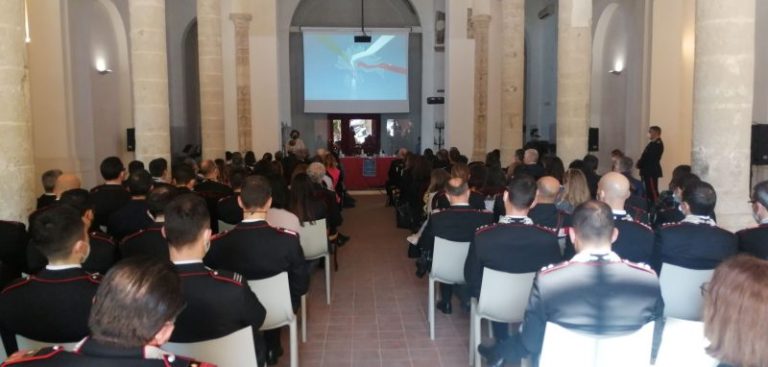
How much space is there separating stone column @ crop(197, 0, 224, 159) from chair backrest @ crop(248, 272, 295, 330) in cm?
810

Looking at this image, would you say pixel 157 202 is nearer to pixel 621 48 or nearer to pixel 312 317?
pixel 312 317

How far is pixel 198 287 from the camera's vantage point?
2.85 m

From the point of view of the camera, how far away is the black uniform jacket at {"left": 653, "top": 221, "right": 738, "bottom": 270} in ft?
12.8

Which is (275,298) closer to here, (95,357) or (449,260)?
(449,260)

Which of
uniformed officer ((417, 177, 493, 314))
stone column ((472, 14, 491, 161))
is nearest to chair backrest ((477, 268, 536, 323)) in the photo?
uniformed officer ((417, 177, 493, 314))

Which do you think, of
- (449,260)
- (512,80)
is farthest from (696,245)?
(512,80)

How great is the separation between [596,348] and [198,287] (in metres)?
1.81

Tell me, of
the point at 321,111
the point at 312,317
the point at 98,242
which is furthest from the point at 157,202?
the point at 321,111

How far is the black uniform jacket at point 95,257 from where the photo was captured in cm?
380

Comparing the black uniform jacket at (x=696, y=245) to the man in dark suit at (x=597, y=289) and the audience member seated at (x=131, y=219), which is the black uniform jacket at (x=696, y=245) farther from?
the audience member seated at (x=131, y=219)

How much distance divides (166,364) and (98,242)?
2.49 m

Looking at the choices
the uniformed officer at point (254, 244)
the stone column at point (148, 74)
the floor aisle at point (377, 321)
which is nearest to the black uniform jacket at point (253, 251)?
the uniformed officer at point (254, 244)

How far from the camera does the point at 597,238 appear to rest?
9.68ft

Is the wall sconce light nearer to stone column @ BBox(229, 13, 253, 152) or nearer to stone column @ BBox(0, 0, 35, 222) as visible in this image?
stone column @ BBox(229, 13, 253, 152)
